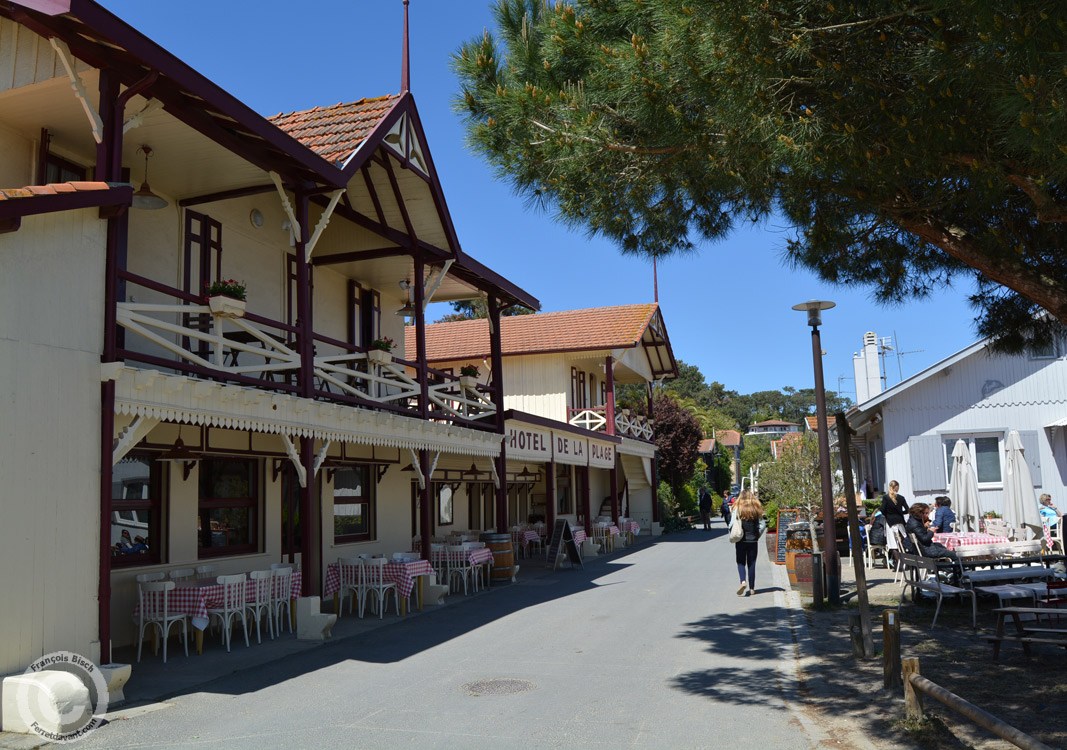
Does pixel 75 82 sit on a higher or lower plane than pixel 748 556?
higher

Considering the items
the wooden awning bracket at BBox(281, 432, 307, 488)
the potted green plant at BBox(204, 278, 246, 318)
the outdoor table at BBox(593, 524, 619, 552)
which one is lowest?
the outdoor table at BBox(593, 524, 619, 552)

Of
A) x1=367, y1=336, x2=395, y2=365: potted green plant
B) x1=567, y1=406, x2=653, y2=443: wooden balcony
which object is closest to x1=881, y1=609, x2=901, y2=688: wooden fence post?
x1=367, y1=336, x2=395, y2=365: potted green plant

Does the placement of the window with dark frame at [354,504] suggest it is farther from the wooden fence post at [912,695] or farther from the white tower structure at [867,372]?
the white tower structure at [867,372]

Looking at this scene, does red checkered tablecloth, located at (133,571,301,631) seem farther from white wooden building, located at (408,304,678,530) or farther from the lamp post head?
white wooden building, located at (408,304,678,530)

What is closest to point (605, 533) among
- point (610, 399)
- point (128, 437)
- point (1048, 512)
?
point (610, 399)

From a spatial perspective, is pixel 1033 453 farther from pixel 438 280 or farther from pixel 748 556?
pixel 438 280

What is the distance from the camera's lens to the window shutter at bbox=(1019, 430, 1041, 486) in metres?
18.9

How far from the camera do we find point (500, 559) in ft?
52.5

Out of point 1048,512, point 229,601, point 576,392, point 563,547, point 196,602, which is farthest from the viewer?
point 576,392

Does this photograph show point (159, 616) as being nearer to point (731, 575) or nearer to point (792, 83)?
point (792, 83)

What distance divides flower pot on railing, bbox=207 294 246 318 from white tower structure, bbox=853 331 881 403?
984 inches

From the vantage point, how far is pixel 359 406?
12758 millimetres

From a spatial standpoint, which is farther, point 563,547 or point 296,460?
Answer: point 563,547

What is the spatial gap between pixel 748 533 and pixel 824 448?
280 cm
